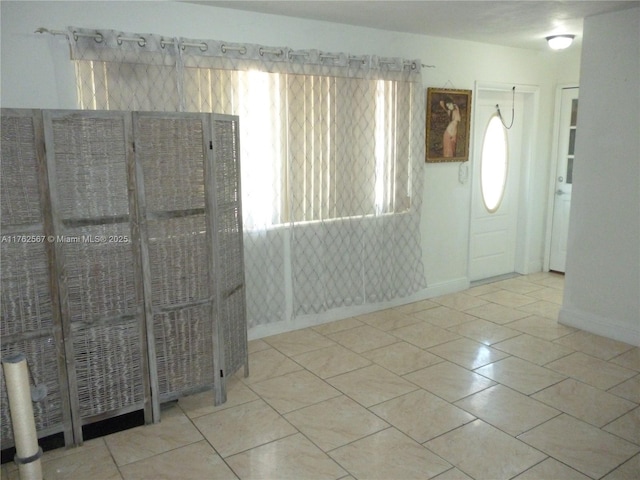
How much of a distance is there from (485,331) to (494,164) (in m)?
2.11

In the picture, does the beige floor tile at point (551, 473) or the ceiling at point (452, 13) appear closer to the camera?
the beige floor tile at point (551, 473)

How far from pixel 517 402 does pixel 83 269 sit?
2.52 m

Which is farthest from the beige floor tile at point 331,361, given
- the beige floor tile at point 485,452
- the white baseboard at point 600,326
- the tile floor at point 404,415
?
the white baseboard at point 600,326

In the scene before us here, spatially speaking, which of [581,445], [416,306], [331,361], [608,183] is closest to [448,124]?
[608,183]

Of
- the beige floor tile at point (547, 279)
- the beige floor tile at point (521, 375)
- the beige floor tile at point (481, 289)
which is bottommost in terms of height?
the beige floor tile at point (521, 375)

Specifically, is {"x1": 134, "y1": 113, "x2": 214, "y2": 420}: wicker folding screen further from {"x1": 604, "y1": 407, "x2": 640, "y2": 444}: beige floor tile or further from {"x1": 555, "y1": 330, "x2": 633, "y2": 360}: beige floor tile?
{"x1": 555, "y1": 330, "x2": 633, "y2": 360}: beige floor tile

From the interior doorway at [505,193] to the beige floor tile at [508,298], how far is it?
1.14 feet

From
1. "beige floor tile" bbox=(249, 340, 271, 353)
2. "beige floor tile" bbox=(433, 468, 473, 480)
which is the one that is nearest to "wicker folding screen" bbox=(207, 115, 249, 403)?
"beige floor tile" bbox=(249, 340, 271, 353)

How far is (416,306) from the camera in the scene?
4754mm

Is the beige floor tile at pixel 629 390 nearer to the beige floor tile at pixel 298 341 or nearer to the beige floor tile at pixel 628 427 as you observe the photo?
the beige floor tile at pixel 628 427

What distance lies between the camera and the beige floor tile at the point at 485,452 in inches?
93.1

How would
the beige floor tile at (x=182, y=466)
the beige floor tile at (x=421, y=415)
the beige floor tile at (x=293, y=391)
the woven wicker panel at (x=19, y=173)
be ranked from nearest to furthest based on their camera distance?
1. the woven wicker panel at (x=19, y=173)
2. the beige floor tile at (x=182, y=466)
3. the beige floor tile at (x=421, y=415)
4. the beige floor tile at (x=293, y=391)

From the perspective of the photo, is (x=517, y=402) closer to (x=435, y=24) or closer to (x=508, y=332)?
(x=508, y=332)

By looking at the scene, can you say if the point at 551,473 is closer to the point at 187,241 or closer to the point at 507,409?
the point at 507,409
